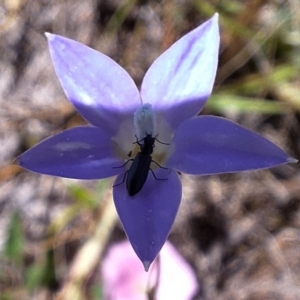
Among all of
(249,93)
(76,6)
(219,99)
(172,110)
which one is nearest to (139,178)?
(172,110)

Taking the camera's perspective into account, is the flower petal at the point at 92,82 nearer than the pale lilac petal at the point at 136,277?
Yes

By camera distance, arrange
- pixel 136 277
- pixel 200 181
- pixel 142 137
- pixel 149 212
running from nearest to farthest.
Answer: pixel 149 212 < pixel 142 137 < pixel 136 277 < pixel 200 181

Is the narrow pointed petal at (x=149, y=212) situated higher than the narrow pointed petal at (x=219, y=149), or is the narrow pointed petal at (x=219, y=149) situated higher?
the narrow pointed petal at (x=219, y=149)

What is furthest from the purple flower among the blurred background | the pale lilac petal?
the blurred background

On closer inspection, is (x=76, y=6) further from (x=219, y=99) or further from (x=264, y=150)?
(x=264, y=150)

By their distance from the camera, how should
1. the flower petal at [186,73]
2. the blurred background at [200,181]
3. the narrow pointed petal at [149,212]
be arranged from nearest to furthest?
the narrow pointed petal at [149,212], the flower petal at [186,73], the blurred background at [200,181]

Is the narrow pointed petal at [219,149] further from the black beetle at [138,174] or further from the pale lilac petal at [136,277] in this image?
the pale lilac petal at [136,277]

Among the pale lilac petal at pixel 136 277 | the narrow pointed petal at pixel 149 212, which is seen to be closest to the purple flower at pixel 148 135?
the narrow pointed petal at pixel 149 212

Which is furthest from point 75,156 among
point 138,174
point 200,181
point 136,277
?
point 200,181

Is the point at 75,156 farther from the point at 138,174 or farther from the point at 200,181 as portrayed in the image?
the point at 200,181
